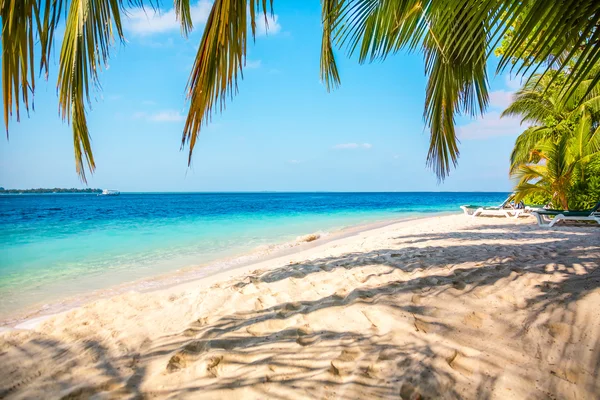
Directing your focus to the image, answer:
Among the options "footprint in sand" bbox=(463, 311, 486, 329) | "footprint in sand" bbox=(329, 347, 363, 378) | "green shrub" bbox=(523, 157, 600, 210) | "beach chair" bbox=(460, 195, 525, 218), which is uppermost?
"green shrub" bbox=(523, 157, 600, 210)

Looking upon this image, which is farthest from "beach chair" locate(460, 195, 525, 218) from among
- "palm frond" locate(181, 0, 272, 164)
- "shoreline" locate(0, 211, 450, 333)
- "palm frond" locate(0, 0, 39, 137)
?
"palm frond" locate(0, 0, 39, 137)

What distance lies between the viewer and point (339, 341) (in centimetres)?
206

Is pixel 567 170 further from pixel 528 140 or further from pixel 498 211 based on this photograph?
pixel 528 140

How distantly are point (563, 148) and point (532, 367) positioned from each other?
31.1 feet

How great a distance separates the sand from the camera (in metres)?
1.64

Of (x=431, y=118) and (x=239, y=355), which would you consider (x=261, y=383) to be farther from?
(x=431, y=118)

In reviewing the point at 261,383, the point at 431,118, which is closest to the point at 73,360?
the point at 261,383

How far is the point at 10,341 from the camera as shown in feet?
8.27

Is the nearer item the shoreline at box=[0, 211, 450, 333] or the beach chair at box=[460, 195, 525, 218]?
the shoreline at box=[0, 211, 450, 333]

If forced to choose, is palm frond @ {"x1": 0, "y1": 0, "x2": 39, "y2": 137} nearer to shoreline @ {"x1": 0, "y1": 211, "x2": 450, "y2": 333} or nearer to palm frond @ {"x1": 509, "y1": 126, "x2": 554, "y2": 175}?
shoreline @ {"x1": 0, "y1": 211, "x2": 450, "y2": 333}

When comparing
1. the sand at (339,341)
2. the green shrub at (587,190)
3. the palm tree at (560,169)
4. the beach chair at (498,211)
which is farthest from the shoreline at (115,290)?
the green shrub at (587,190)

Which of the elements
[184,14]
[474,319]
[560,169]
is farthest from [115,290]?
[560,169]

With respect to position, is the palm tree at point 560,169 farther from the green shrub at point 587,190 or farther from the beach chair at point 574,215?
the beach chair at point 574,215

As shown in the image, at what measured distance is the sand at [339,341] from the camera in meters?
1.64
